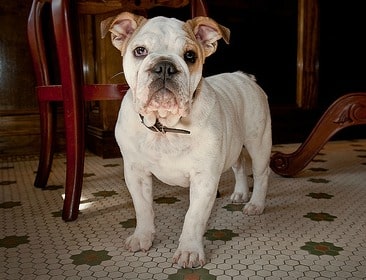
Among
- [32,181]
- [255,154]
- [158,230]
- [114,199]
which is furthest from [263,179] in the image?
[32,181]

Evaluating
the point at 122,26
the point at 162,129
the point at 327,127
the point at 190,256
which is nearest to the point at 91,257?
the point at 190,256

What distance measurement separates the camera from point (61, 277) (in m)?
0.90

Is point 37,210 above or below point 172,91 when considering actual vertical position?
below

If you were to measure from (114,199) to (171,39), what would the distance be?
2.67 ft

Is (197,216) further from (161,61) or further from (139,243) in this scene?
(161,61)

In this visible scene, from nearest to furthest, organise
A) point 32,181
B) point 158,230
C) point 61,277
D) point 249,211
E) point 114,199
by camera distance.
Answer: point 61,277 < point 158,230 < point 249,211 < point 114,199 < point 32,181

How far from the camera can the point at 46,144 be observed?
1.76 meters

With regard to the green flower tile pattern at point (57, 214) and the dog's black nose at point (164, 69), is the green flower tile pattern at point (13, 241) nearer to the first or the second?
the green flower tile pattern at point (57, 214)

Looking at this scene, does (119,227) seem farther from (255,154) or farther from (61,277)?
(255,154)

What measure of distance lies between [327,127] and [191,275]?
3.79 feet

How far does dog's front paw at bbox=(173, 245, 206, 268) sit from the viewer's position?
→ 95 centimetres

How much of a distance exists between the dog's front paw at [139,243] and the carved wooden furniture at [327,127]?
40.2 inches

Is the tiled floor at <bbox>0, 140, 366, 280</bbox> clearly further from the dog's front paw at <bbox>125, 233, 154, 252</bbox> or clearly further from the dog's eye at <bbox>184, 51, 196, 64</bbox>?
the dog's eye at <bbox>184, 51, 196, 64</bbox>

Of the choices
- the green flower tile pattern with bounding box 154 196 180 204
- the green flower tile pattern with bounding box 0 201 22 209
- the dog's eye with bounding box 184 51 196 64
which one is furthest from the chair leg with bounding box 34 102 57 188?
the dog's eye with bounding box 184 51 196 64
